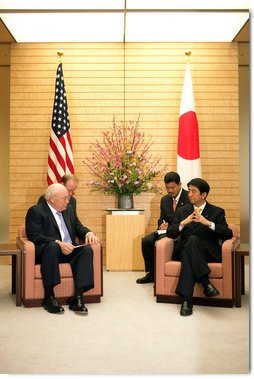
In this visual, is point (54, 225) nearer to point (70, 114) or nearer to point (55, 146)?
point (55, 146)

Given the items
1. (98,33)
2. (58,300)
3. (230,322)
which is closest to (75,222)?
(58,300)

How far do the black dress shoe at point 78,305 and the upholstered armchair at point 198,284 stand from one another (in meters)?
0.77

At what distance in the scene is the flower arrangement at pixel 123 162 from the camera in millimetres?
6660

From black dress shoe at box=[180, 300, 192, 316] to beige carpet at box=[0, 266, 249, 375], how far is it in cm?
5

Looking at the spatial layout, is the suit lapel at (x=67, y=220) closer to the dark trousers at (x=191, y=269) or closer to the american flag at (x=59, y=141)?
the dark trousers at (x=191, y=269)

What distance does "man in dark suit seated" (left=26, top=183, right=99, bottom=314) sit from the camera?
4.52m

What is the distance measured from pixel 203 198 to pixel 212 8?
2825mm

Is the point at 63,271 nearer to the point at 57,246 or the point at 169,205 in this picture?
the point at 57,246

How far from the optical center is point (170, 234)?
16.2ft

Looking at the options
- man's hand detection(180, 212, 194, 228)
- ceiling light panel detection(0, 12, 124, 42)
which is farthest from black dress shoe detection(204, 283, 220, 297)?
ceiling light panel detection(0, 12, 124, 42)

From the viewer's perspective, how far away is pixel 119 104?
741cm

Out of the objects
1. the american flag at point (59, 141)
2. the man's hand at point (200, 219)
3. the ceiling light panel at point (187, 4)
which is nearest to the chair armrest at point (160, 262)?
the man's hand at point (200, 219)

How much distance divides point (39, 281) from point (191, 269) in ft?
4.53

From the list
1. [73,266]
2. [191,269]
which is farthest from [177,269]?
[73,266]
